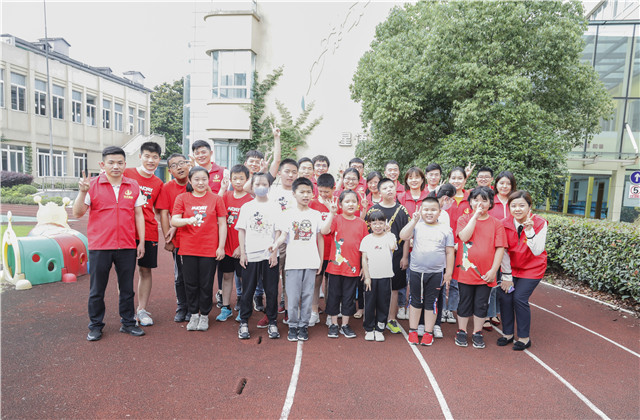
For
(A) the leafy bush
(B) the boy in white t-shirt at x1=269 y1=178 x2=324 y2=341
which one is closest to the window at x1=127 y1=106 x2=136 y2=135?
(A) the leafy bush

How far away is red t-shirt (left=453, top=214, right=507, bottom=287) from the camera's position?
13.4 feet

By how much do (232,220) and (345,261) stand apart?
1435mm

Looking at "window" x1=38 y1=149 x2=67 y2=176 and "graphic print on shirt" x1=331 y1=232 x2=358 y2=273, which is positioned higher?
"window" x1=38 y1=149 x2=67 y2=176

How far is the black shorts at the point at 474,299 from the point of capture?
Answer: 13.6ft

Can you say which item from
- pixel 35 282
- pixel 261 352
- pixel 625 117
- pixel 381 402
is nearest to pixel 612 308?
pixel 381 402

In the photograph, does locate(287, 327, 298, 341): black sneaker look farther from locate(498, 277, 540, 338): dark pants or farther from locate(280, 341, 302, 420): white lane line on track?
locate(498, 277, 540, 338): dark pants

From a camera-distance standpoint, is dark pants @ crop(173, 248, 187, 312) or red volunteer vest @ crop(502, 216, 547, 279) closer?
red volunteer vest @ crop(502, 216, 547, 279)

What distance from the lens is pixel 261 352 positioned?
3.88 meters

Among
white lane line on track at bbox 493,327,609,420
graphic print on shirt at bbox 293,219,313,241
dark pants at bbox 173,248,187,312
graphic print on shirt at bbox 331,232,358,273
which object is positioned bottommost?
white lane line on track at bbox 493,327,609,420

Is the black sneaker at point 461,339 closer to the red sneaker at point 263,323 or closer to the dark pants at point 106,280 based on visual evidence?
the red sneaker at point 263,323

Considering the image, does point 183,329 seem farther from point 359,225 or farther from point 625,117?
point 625,117

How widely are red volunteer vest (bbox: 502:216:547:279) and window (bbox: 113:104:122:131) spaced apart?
33175 millimetres

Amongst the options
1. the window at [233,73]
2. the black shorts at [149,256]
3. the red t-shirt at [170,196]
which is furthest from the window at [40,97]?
the black shorts at [149,256]

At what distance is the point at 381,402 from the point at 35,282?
18.7 ft
